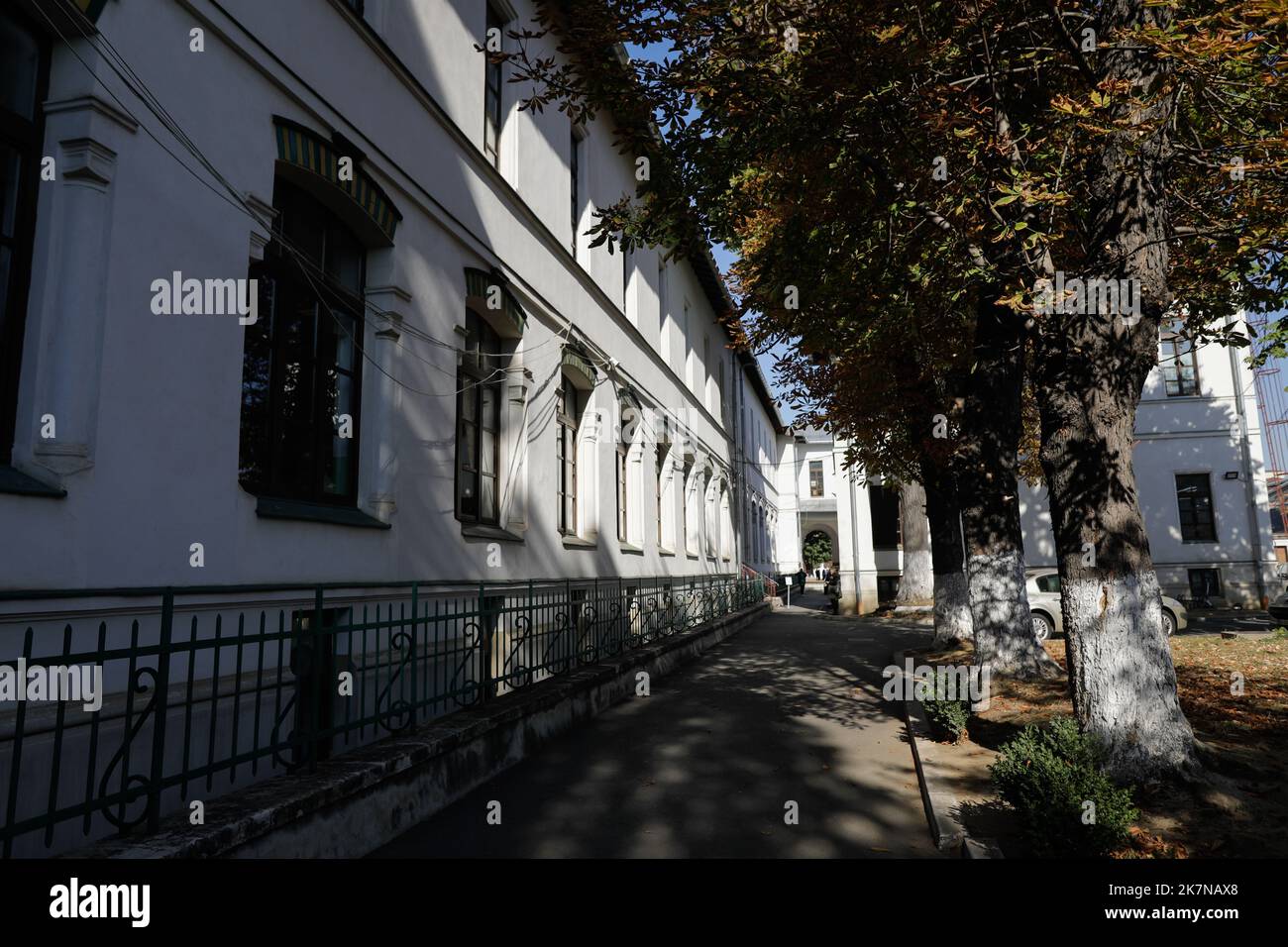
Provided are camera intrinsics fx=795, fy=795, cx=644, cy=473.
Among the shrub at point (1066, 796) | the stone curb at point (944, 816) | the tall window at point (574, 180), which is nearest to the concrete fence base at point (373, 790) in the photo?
the stone curb at point (944, 816)

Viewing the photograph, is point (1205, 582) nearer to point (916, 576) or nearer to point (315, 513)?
point (916, 576)

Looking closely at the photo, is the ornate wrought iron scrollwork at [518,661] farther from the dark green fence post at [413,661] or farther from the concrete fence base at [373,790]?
the dark green fence post at [413,661]

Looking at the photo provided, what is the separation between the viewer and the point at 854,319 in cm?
983

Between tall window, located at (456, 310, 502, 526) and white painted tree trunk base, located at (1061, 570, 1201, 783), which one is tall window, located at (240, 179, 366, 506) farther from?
white painted tree trunk base, located at (1061, 570, 1201, 783)

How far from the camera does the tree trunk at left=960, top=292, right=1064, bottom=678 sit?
8.10 m

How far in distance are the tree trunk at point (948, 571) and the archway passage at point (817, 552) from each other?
46322 mm

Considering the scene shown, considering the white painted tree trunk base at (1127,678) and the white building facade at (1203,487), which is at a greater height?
the white building facade at (1203,487)

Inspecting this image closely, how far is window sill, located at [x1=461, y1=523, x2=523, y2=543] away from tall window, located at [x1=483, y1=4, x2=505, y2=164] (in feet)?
15.0

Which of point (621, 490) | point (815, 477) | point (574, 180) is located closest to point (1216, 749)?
point (621, 490)

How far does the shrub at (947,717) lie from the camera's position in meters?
6.74

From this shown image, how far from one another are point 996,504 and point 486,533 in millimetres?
5593

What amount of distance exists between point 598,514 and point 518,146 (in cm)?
559

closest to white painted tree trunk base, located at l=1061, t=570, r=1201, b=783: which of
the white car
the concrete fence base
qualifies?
the concrete fence base
